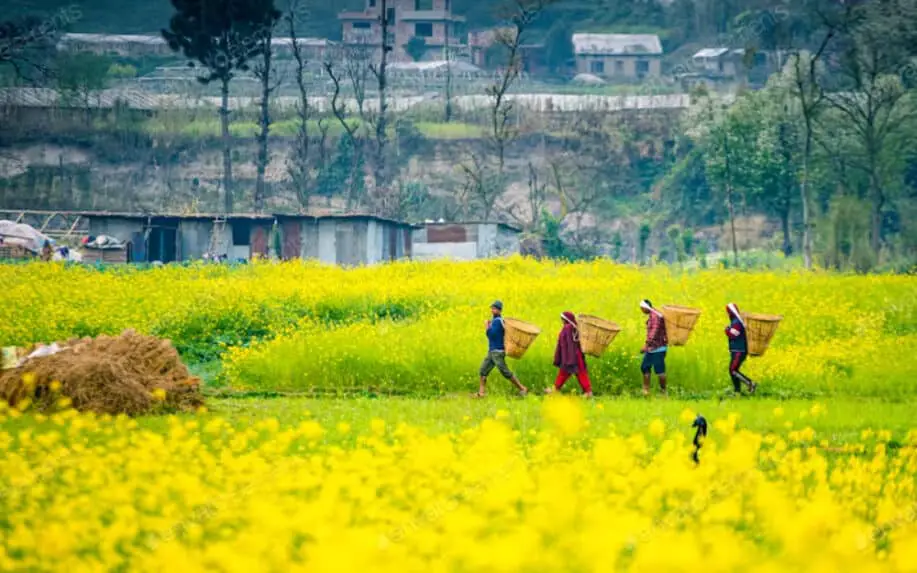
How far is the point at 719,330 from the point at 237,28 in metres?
40.3

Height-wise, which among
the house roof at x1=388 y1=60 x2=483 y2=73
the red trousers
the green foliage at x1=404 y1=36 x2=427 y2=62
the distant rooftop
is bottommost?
the red trousers

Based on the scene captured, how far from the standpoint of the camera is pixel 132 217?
45.1 m

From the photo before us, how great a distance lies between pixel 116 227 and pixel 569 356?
29.5 metres

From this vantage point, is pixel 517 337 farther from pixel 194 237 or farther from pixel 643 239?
pixel 643 239

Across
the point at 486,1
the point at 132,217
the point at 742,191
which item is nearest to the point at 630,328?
the point at 132,217

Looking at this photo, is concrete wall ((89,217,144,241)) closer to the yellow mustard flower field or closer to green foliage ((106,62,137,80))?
the yellow mustard flower field

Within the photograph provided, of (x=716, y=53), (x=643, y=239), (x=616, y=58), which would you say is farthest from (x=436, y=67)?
(x=643, y=239)

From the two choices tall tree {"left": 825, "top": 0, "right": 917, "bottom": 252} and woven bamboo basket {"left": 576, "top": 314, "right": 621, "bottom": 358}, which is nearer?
woven bamboo basket {"left": 576, "top": 314, "right": 621, "bottom": 358}

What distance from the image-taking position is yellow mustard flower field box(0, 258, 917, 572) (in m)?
6.74

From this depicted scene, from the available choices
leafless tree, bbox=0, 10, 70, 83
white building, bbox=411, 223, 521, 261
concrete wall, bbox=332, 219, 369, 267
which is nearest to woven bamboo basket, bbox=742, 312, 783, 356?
concrete wall, bbox=332, 219, 369, 267

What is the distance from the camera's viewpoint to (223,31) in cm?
5912

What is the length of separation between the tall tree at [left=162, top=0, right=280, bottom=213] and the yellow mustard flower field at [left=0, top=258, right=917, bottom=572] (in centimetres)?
2388

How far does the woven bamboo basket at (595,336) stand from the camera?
788 inches

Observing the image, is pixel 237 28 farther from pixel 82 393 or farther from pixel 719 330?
pixel 82 393
